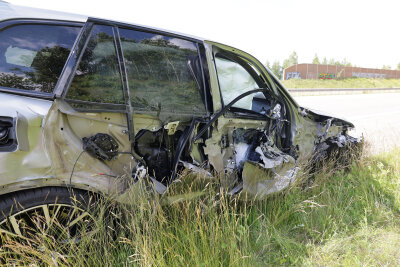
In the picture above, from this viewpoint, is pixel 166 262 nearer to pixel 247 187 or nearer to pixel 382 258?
pixel 247 187

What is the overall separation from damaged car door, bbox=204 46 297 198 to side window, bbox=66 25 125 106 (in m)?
0.99

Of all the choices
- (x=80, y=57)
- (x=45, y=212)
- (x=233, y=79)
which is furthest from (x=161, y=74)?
(x=45, y=212)

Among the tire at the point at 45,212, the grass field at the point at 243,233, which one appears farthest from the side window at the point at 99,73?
the grass field at the point at 243,233

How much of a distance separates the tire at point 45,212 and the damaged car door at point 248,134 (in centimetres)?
123

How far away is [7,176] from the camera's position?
5.14 feet

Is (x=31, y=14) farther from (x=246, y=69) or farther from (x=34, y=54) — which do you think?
(x=246, y=69)

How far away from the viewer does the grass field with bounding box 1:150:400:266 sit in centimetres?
191

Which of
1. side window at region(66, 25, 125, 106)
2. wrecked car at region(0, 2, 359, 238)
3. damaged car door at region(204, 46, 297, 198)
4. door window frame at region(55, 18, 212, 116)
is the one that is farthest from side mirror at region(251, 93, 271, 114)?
side window at region(66, 25, 125, 106)

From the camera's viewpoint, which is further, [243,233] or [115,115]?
[243,233]

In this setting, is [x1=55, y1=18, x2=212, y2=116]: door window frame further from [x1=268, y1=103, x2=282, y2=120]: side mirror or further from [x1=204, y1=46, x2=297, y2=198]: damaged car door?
[x1=268, y1=103, x2=282, y2=120]: side mirror

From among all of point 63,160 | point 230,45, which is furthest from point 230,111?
point 63,160

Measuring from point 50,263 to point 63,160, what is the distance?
64 cm

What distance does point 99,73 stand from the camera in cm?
214

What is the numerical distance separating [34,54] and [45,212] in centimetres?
111
